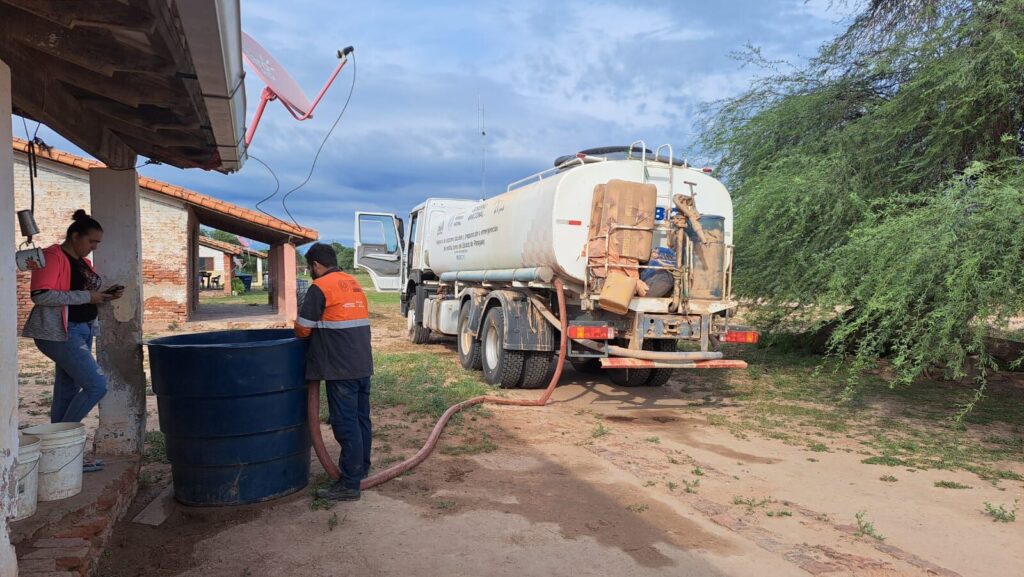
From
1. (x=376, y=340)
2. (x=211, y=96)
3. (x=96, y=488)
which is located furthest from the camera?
(x=376, y=340)

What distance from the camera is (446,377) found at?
952cm

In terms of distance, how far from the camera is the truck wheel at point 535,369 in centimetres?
848

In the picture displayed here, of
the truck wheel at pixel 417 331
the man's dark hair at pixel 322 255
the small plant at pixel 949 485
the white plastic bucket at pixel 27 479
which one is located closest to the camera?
the white plastic bucket at pixel 27 479

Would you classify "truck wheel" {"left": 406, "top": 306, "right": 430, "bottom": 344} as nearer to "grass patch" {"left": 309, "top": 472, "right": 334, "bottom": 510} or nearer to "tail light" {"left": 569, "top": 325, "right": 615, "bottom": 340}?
"tail light" {"left": 569, "top": 325, "right": 615, "bottom": 340}

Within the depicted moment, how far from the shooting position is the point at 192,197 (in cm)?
1556

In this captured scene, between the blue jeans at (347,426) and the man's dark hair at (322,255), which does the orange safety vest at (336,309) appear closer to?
the man's dark hair at (322,255)

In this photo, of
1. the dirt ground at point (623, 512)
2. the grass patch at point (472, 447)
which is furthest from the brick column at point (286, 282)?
the grass patch at point (472, 447)

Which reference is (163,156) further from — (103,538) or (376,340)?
(376,340)

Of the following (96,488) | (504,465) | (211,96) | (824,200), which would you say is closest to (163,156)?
(211,96)

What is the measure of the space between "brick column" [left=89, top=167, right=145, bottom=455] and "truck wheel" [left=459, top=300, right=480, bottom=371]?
5.39 meters

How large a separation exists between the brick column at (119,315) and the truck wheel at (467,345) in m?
5.39

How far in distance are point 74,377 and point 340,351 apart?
67.8 inches

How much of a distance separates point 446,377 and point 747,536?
6.01 m

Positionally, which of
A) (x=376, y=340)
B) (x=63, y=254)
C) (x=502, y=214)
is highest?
(x=502, y=214)
